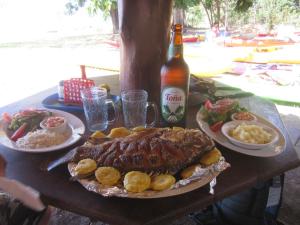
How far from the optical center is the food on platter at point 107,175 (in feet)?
2.44

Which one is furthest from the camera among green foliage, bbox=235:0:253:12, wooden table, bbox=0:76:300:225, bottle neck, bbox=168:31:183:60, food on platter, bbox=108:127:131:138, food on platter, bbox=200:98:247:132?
green foliage, bbox=235:0:253:12

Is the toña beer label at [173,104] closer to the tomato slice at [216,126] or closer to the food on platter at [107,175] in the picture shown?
the tomato slice at [216,126]

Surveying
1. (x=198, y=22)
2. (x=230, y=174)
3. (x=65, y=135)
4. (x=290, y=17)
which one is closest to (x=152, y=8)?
(x=65, y=135)

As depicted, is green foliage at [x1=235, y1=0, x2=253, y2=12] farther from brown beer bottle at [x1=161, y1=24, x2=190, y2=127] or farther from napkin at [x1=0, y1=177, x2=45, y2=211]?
napkin at [x1=0, y1=177, x2=45, y2=211]

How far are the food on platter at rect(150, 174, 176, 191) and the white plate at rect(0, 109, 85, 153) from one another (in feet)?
1.29

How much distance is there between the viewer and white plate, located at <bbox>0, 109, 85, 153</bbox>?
946 mm

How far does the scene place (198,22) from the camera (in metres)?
15.6

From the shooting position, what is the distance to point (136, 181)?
72 cm

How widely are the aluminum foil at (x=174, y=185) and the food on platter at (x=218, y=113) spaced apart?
0.36 metres

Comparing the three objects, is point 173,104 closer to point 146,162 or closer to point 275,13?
point 146,162

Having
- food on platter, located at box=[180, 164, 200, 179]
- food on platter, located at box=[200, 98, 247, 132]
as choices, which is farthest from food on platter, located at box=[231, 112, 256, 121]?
food on platter, located at box=[180, 164, 200, 179]

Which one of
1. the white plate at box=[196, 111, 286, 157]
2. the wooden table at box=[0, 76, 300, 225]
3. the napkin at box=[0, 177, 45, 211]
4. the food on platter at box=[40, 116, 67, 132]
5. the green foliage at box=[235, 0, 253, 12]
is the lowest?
the wooden table at box=[0, 76, 300, 225]

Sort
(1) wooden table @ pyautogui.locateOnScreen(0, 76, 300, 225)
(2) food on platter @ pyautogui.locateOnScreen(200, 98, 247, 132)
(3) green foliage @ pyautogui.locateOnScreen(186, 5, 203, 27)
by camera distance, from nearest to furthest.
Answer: (1) wooden table @ pyautogui.locateOnScreen(0, 76, 300, 225) → (2) food on platter @ pyautogui.locateOnScreen(200, 98, 247, 132) → (3) green foliage @ pyautogui.locateOnScreen(186, 5, 203, 27)

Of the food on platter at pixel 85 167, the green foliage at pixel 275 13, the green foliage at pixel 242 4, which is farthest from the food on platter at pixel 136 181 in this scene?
the green foliage at pixel 275 13
